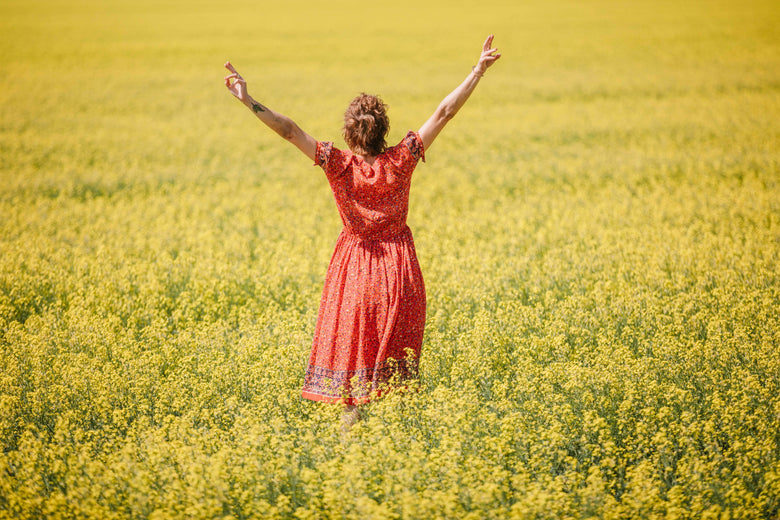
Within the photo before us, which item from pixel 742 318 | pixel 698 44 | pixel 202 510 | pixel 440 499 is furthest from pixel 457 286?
pixel 698 44

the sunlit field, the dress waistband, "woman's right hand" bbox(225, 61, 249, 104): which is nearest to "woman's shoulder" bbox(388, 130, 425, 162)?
the dress waistband

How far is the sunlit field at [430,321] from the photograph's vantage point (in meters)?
3.59

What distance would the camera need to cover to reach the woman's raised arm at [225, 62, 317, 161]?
12.6ft

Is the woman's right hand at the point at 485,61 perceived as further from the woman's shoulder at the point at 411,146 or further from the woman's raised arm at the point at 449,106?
the woman's shoulder at the point at 411,146

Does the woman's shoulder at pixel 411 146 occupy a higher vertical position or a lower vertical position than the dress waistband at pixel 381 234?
higher

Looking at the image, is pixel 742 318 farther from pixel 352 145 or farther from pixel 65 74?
pixel 65 74

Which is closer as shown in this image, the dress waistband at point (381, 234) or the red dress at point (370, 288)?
the red dress at point (370, 288)

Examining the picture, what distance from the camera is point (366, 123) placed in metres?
4.00

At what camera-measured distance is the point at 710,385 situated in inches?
171

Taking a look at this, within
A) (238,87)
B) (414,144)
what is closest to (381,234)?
(414,144)

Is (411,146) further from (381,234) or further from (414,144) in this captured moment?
(381,234)

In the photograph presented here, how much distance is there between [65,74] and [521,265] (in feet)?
70.5

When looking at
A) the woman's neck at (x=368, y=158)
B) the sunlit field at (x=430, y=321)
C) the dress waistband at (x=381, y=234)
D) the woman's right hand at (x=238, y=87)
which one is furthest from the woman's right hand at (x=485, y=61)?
the sunlit field at (x=430, y=321)

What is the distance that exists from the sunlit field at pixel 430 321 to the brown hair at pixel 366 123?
1.47 meters
